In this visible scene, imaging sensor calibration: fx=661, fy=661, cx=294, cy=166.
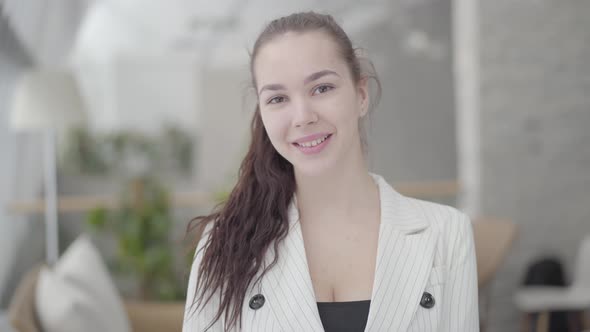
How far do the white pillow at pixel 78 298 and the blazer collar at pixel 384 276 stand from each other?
109 cm

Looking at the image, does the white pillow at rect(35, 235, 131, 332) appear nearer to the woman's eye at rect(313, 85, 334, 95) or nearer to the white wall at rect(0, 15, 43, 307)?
the white wall at rect(0, 15, 43, 307)

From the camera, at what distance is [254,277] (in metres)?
1.51

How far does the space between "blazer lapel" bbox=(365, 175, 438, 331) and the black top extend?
0.13ft

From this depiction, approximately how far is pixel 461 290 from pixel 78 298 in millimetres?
1494

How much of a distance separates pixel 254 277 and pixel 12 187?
2.87 metres

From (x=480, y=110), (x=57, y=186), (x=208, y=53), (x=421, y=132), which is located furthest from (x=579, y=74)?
(x=57, y=186)

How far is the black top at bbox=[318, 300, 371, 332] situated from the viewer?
4.73 ft

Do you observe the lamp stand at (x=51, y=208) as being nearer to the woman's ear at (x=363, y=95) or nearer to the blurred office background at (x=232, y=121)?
the blurred office background at (x=232, y=121)

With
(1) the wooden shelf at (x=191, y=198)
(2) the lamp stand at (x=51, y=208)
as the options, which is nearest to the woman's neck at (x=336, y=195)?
(2) the lamp stand at (x=51, y=208)

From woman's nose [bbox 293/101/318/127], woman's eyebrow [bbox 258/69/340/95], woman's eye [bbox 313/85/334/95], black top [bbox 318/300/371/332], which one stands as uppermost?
woman's eyebrow [bbox 258/69/340/95]

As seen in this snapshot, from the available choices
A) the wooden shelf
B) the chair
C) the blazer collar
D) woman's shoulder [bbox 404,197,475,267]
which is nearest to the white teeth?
the blazer collar

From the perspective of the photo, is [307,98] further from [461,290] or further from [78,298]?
[78,298]

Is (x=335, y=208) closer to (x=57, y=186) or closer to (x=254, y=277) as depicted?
(x=254, y=277)

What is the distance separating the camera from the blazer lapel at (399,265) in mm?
1418
